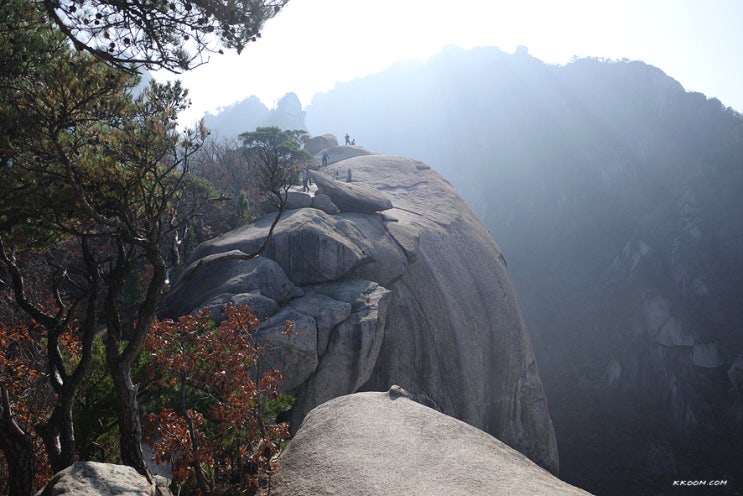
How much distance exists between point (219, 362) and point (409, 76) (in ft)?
406

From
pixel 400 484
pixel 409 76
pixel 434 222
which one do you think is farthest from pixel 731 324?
pixel 409 76

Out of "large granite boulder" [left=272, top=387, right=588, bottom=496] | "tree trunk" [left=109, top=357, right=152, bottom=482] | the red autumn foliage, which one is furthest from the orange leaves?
the red autumn foliage

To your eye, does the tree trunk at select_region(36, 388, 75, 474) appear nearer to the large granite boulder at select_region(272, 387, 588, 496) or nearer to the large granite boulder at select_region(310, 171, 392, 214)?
the large granite boulder at select_region(272, 387, 588, 496)

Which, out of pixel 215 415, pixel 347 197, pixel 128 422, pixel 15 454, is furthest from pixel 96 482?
pixel 347 197

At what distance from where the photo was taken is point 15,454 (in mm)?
5309

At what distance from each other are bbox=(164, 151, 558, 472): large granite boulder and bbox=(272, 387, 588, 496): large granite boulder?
5225mm

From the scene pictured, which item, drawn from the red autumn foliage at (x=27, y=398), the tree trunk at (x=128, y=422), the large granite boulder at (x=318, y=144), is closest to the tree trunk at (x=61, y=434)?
the tree trunk at (x=128, y=422)

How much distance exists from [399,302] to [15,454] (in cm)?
1134

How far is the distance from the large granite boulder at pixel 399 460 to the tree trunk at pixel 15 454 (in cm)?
242

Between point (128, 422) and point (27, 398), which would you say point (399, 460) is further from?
point (27, 398)

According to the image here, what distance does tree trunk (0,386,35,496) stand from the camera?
208 inches

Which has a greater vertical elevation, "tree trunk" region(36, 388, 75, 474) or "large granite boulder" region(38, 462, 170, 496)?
"large granite boulder" region(38, 462, 170, 496)

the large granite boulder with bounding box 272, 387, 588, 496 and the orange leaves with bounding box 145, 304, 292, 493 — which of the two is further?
the orange leaves with bounding box 145, 304, 292, 493

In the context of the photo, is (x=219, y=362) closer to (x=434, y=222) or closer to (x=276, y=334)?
(x=276, y=334)
